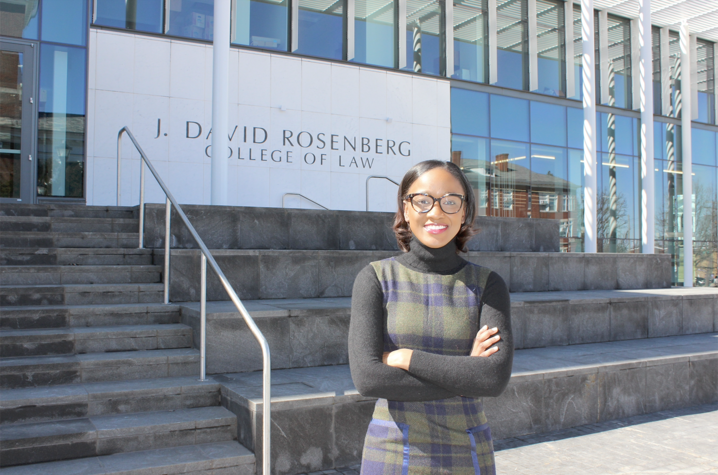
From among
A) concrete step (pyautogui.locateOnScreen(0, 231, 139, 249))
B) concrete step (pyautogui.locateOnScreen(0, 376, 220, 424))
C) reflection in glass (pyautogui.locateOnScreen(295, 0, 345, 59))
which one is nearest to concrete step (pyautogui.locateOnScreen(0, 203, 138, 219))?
concrete step (pyautogui.locateOnScreen(0, 231, 139, 249))

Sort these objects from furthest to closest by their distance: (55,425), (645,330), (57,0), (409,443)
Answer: (57,0), (645,330), (55,425), (409,443)

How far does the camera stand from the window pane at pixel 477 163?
53.6 ft

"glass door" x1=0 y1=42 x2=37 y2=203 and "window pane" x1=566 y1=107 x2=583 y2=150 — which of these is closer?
"glass door" x1=0 y1=42 x2=37 y2=203

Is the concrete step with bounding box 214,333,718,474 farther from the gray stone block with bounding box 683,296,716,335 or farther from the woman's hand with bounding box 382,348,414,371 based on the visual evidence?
the woman's hand with bounding box 382,348,414,371

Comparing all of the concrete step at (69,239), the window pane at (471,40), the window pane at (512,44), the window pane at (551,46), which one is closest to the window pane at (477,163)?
the window pane at (471,40)

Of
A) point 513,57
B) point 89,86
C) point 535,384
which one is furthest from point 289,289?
point 513,57

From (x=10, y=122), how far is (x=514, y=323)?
9365 mm

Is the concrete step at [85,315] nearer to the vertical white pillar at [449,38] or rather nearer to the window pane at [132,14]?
the window pane at [132,14]

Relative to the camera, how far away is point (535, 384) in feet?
16.9

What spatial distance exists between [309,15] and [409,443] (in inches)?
549

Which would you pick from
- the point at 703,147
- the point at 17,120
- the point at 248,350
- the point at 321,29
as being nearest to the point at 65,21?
the point at 17,120

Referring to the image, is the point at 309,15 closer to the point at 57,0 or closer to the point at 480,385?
the point at 57,0

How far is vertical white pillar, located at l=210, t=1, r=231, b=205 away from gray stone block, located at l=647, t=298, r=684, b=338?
621 centimetres

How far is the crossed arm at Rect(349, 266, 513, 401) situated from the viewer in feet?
6.06
